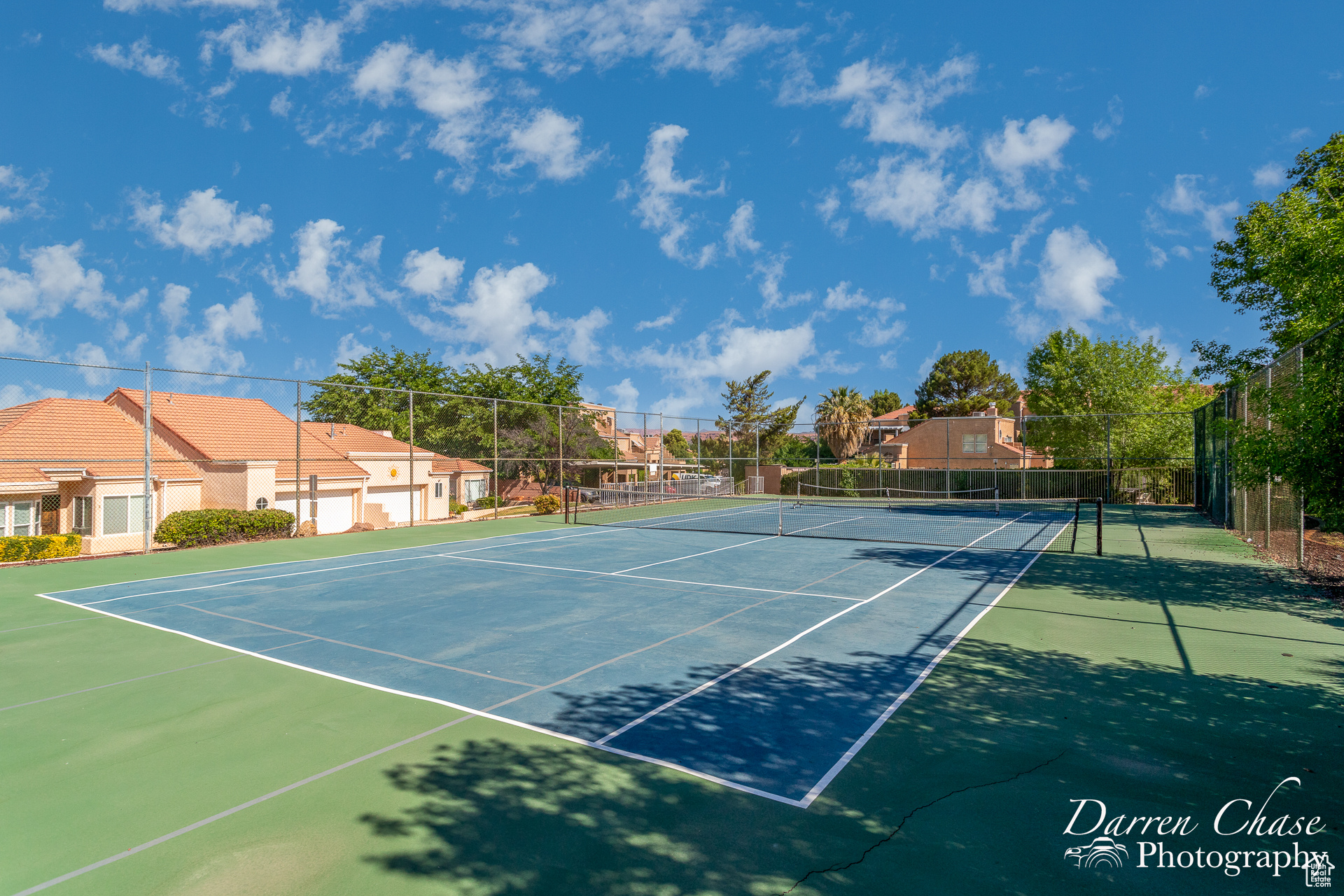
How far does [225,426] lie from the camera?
24875mm

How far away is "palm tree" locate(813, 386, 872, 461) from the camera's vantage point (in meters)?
52.1

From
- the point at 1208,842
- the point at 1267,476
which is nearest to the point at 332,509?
the point at 1267,476

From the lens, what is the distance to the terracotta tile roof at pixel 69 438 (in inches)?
663

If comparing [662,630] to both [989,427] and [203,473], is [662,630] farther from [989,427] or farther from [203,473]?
[989,427]

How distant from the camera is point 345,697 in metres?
6.21

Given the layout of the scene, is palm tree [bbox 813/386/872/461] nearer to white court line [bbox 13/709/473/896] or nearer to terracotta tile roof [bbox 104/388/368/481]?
terracotta tile roof [bbox 104/388/368/481]

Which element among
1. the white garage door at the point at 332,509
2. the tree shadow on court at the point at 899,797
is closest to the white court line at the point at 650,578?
the tree shadow on court at the point at 899,797

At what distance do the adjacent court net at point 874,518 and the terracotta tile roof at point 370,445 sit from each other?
7.74m

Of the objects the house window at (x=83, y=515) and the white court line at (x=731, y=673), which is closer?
the white court line at (x=731, y=673)

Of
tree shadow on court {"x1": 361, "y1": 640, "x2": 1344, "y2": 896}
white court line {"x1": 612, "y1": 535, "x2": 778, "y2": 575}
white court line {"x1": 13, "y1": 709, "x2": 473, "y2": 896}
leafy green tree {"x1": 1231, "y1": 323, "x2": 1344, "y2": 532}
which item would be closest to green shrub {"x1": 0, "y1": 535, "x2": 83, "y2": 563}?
white court line {"x1": 612, "y1": 535, "x2": 778, "y2": 575}

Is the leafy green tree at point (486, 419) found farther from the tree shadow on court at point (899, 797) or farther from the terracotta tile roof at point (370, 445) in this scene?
the tree shadow on court at point (899, 797)

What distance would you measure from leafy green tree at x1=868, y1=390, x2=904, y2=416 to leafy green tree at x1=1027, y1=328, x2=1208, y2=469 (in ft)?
152

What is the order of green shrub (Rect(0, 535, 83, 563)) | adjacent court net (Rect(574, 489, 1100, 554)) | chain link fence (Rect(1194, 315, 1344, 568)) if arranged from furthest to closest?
adjacent court net (Rect(574, 489, 1100, 554)) → green shrub (Rect(0, 535, 83, 563)) → chain link fence (Rect(1194, 315, 1344, 568))

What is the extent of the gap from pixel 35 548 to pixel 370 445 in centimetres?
1760
